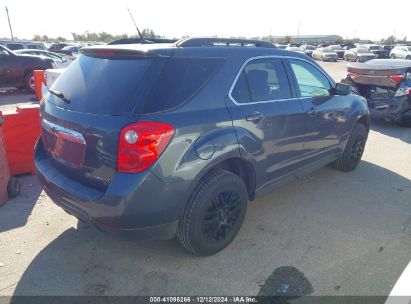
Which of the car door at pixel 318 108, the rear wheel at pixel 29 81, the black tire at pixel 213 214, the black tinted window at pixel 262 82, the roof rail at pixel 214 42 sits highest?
the roof rail at pixel 214 42

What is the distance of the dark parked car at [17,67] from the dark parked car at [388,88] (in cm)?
992

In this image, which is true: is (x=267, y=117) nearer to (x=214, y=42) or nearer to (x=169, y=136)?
(x=214, y=42)

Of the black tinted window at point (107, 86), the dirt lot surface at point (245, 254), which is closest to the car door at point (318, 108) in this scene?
the dirt lot surface at point (245, 254)

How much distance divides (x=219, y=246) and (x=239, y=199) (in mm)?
457

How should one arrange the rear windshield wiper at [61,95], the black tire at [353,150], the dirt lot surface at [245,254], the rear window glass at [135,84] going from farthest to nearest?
1. the black tire at [353,150]
2. the rear windshield wiper at [61,95]
3. the dirt lot surface at [245,254]
4. the rear window glass at [135,84]

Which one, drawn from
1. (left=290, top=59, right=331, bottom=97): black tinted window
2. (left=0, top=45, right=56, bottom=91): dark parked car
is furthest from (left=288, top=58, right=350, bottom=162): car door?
(left=0, top=45, right=56, bottom=91): dark parked car

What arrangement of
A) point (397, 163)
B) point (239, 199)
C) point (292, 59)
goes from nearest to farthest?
point (239, 199), point (292, 59), point (397, 163)

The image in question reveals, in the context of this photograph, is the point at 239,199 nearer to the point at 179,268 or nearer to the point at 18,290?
the point at 179,268

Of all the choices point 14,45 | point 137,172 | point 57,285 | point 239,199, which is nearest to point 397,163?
point 239,199

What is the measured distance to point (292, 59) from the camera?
3.83m

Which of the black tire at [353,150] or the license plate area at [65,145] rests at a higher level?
the license plate area at [65,145]

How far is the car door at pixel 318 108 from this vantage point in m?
Result: 3.88

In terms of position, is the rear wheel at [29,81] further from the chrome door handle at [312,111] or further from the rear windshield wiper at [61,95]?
the chrome door handle at [312,111]

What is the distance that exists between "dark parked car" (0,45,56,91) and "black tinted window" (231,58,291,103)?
10.4m
